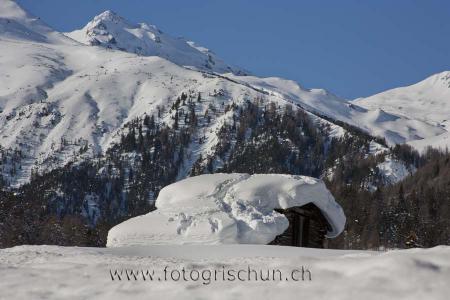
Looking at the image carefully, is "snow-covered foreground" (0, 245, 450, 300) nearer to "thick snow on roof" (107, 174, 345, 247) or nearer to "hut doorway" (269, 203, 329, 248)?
"thick snow on roof" (107, 174, 345, 247)

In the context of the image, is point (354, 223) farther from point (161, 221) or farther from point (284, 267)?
point (284, 267)

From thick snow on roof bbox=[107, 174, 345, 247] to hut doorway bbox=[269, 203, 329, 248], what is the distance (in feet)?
3.83

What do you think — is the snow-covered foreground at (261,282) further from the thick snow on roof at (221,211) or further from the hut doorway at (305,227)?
the hut doorway at (305,227)

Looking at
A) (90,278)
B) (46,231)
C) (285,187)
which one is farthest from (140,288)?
(46,231)

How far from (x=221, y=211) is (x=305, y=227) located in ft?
23.8

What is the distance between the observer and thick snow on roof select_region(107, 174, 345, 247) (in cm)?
1764

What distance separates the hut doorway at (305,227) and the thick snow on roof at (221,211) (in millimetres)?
1168

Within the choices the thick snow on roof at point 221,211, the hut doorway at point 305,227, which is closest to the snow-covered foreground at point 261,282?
the thick snow on roof at point 221,211

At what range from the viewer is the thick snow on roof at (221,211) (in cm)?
1764

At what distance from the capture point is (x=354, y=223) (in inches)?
4225

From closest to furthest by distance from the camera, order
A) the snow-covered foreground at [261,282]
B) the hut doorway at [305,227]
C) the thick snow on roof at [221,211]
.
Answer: the snow-covered foreground at [261,282] → the thick snow on roof at [221,211] → the hut doorway at [305,227]

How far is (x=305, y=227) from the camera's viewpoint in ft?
82.8

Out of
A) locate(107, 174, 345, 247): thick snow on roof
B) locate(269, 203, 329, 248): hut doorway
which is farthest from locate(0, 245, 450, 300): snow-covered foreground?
locate(269, 203, 329, 248): hut doorway

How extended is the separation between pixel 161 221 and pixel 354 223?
303ft
